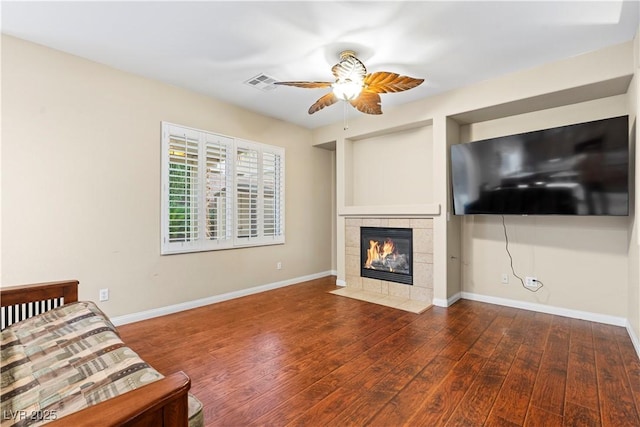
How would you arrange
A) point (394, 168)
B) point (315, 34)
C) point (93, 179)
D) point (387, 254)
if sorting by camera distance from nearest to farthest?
point (315, 34), point (93, 179), point (387, 254), point (394, 168)

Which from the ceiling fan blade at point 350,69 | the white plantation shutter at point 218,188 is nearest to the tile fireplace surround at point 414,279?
the white plantation shutter at point 218,188

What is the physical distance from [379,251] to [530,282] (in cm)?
191

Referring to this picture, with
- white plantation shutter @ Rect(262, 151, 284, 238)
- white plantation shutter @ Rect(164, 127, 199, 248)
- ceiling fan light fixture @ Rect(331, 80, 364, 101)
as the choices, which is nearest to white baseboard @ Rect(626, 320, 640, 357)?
ceiling fan light fixture @ Rect(331, 80, 364, 101)

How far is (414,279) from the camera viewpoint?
415 cm

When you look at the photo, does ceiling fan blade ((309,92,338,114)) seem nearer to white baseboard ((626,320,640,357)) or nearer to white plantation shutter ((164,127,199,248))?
white plantation shutter ((164,127,199,248))

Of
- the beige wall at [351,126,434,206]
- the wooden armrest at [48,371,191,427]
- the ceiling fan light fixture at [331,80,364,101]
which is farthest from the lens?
the beige wall at [351,126,434,206]

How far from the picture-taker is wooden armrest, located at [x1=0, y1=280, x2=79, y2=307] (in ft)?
5.97

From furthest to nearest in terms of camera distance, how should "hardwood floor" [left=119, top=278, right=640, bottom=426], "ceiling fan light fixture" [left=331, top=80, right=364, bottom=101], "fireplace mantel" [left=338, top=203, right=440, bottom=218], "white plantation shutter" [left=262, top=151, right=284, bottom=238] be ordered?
"white plantation shutter" [left=262, top=151, right=284, bottom=238] → "fireplace mantel" [left=338, top=203, right=440, bottom=218] → "ceiling fan light fixture" [left=331, top=80, right=364, bottom=101] → "hardwood floor" [left=119, top=278, right=640, bottom=426]

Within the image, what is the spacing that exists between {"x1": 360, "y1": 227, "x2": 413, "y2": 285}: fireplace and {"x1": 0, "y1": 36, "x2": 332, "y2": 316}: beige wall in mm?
1962

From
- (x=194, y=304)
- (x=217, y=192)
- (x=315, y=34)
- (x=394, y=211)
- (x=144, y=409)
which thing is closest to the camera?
(x=144, y=409)

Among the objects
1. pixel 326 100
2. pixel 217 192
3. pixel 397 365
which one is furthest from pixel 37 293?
pixel 326 100

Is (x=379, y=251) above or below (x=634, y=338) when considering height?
above

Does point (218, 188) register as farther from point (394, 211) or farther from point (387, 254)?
point (387, 254)

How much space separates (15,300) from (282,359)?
180 centimetres
